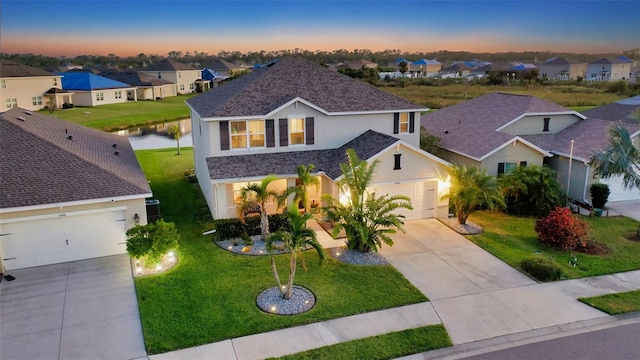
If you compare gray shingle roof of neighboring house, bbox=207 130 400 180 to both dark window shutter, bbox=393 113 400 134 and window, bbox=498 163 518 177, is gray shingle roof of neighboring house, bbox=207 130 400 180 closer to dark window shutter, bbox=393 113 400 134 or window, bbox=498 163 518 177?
dark window shutter, bbox=393 113 400 134

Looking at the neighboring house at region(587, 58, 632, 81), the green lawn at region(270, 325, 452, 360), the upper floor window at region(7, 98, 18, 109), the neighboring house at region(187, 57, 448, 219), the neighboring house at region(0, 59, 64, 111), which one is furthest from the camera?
the neighboring house at region(587, 58, 632, 81)

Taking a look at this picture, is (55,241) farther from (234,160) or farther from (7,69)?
(7,69)

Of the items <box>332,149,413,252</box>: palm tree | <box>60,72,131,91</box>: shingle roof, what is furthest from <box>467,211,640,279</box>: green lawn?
<box>60,72,131,91</box>: shingle roof

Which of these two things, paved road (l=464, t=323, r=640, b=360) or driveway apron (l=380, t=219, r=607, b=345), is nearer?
paved road (l=464, t=323, r=640, b=360)

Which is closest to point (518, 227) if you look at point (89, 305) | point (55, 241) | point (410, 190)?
point (410, 190)

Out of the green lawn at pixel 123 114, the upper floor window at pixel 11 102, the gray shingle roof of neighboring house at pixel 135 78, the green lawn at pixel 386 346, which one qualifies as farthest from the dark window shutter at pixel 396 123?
the gray shingle roof of neighboring house at pixel 135 78

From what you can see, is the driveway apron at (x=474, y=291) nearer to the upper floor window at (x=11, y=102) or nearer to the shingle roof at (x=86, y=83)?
the upper floor window at (x=11, y=102)

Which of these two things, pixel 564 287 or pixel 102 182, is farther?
pixel 102 182
